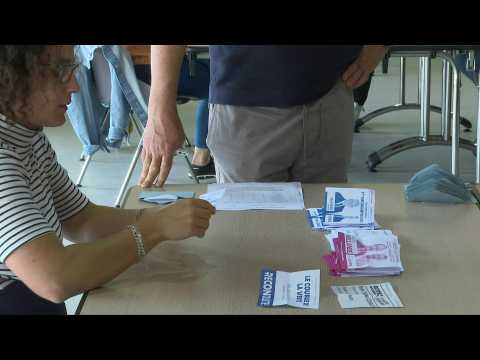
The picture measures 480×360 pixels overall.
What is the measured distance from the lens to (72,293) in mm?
1192

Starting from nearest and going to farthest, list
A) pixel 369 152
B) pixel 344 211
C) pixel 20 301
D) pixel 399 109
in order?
pixel 20 301
pixel 344 211
pixel 369 152
pixel 399 109

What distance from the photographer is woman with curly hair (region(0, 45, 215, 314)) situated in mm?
1164

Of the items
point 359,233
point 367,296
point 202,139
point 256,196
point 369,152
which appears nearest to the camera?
point 367,296

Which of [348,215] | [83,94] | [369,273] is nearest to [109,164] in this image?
[83,94]

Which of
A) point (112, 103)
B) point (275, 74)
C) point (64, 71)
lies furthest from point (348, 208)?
point (112, 103)

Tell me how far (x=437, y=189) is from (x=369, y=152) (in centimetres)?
296

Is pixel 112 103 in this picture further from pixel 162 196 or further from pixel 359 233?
pixel 359 233

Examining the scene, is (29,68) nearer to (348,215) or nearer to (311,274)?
(311,274)

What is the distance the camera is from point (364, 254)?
1.34 m

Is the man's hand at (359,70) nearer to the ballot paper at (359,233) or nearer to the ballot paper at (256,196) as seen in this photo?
the ballot paper at (256,196)

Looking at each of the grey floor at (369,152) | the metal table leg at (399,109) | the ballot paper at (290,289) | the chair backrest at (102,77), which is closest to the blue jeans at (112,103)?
the chair backrest at (102,77)

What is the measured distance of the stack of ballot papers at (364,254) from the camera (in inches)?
50.8

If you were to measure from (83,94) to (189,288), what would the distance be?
2211 millimetres
